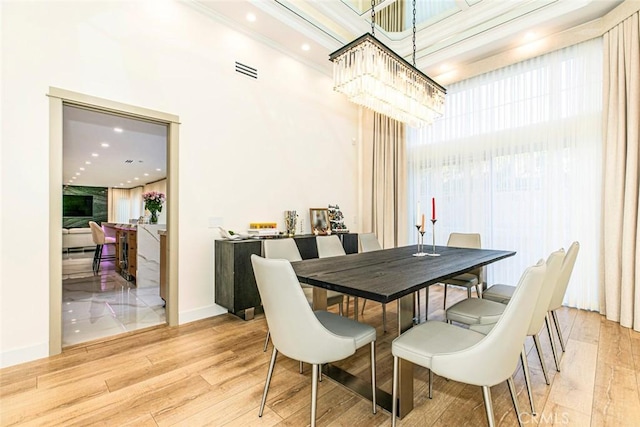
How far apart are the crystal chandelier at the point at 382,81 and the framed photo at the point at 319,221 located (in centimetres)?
180

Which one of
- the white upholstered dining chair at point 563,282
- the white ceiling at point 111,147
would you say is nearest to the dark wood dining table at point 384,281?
the white upholstered dining chair at point 563,282

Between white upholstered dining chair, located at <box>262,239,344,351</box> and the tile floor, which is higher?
white upholstered dining chair, located at <box>262,239,344,351</box>

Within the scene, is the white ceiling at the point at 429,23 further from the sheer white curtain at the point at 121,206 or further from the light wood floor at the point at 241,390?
the sheer white curtain at the point at 121,206

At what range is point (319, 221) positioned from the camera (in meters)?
4.22

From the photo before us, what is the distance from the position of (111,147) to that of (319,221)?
16.9ft

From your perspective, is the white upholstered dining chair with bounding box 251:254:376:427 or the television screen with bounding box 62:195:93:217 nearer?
the white upholstered dining chair with bounding box 251:254:376:427

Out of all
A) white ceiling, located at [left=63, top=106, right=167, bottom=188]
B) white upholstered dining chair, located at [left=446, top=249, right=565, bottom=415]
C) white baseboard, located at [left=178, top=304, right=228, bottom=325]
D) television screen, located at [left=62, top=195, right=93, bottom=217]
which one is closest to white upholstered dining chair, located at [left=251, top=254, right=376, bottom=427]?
white upholstered dining chair, located at [left=446, top=249, right=565, bottom=415]

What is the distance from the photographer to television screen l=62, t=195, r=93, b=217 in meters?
12.0

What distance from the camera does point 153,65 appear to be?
111 inches

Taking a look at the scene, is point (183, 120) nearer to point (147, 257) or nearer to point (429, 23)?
point (147, 257)

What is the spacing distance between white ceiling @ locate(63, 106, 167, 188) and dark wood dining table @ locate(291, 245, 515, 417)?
241cm

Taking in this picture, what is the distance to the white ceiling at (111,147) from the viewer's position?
4.39m

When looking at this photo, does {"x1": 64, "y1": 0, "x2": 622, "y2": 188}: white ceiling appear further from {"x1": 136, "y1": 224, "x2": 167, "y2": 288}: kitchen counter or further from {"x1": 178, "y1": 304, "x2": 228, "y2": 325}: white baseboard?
{"x1": 178, "y1": 304, "x2": 228, "y2": 325}: white baseboard

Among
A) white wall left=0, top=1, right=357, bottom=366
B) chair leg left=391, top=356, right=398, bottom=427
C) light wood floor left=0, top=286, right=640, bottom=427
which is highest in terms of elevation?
white wall left=0, top=1, right=357, bottom=366
